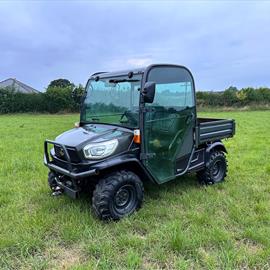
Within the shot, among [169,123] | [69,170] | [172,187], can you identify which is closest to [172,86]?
[169,123]

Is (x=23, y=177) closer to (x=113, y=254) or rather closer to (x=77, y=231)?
(x=77, y=231)

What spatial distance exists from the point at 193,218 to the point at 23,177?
3.31 metres

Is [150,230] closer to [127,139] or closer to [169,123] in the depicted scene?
[127,139]

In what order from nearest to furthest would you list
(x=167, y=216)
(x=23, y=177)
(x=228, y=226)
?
(x=228, y=226)
(x=167, y=216)
(x=23, y=177)

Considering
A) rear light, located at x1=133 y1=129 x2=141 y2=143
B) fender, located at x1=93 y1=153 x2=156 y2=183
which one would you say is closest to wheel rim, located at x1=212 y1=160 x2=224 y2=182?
fender, located at x1=93 y1=153 x2=156 y2=183

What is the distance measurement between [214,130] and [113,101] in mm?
1893

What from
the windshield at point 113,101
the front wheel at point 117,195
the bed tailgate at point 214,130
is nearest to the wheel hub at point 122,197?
the front wheel at point 117,195

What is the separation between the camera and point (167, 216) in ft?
11.9

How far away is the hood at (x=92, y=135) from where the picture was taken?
3.46m

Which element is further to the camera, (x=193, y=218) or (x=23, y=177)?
(x=23, y=177)

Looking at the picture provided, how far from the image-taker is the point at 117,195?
3.50 meters

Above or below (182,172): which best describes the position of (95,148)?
above

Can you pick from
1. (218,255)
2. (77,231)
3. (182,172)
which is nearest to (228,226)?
(218,255)

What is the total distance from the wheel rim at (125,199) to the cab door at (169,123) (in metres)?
0.37
